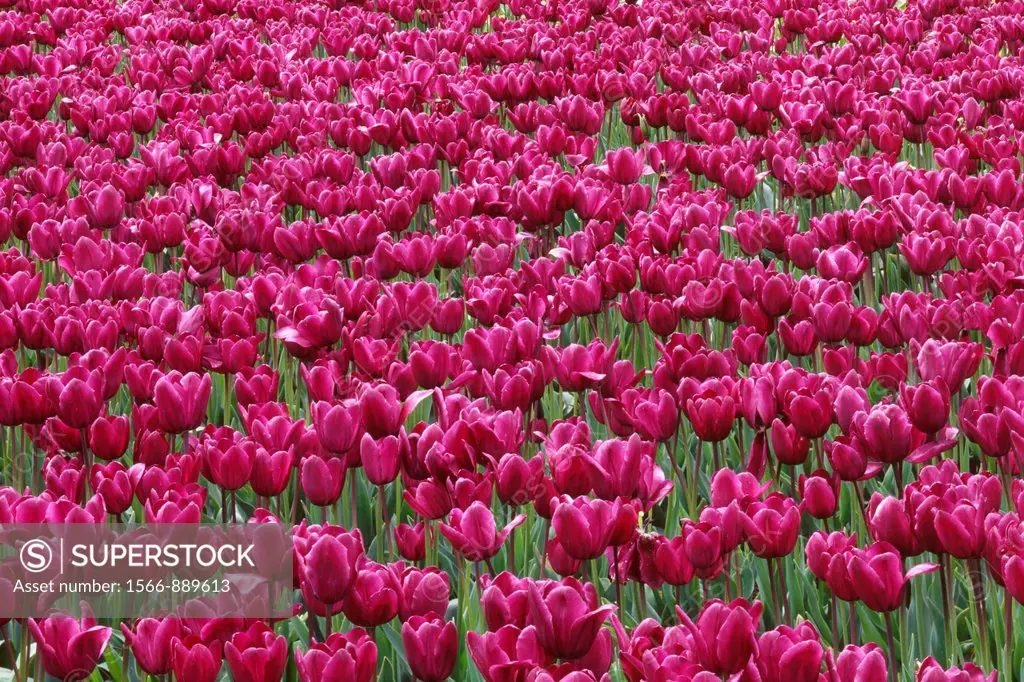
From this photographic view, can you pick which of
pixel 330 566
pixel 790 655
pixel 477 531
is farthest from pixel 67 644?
pixel 790 655

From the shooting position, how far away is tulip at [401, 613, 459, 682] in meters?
2.02

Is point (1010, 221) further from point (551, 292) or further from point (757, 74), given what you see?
point (757, 74)

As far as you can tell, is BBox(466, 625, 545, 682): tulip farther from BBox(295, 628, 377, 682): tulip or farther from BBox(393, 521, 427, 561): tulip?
BBox(393, 521, 427, 561): tulip

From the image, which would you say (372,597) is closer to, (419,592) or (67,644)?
(419,592)

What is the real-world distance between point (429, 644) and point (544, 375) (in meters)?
1.21

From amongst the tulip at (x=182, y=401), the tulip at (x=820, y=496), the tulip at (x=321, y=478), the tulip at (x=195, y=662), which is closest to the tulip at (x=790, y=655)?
the tulip at (x=820, y=496)

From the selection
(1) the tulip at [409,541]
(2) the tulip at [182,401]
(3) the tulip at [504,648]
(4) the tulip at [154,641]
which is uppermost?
(3) the tulip at [504,648]

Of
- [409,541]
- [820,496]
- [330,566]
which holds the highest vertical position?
[330,566]

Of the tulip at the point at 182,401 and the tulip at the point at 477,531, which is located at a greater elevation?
the tulip at the point at 477,531

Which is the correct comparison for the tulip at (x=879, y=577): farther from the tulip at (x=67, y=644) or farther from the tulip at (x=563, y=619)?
the tulip at (x=67, y=644)

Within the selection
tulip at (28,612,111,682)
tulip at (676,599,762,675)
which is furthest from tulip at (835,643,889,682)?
tulip at (28,612,111,682)

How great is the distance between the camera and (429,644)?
6.64 feet

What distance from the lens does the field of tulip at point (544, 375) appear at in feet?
7.05

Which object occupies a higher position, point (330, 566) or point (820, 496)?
point (330, 566)
